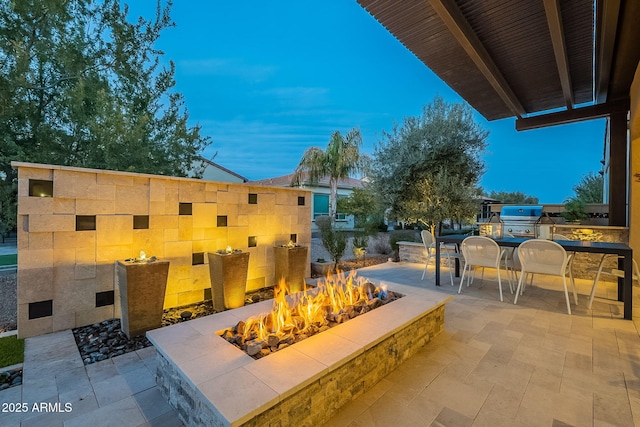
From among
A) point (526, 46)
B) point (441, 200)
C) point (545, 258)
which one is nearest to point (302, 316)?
point (545, 258)

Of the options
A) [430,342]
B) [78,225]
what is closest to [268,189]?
[78,225]

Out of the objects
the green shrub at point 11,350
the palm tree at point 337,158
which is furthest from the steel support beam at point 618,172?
the palm tree at point 337,158

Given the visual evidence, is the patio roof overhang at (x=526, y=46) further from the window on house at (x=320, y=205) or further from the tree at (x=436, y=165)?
the window on house at (x=320, y=205)

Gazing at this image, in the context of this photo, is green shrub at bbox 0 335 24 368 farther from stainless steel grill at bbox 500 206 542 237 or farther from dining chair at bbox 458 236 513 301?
stainless steel grill at bbox 500 206 542 237

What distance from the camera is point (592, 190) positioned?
38.9 ft

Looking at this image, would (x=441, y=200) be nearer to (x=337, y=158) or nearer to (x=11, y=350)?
(x=11, y=350)

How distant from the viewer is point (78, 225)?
9.29 ft

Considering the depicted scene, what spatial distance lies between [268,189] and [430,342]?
3.13m

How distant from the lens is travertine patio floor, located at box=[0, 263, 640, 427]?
1.61 m

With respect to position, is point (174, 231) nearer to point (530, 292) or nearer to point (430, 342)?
point (430, 342)

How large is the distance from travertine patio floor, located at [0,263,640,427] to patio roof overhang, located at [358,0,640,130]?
10.4 ft

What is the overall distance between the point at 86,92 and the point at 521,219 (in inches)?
369

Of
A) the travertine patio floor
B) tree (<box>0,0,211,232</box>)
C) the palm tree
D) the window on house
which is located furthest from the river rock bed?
the window on house

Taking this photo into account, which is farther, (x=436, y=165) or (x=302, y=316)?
(x=436, y=165)
